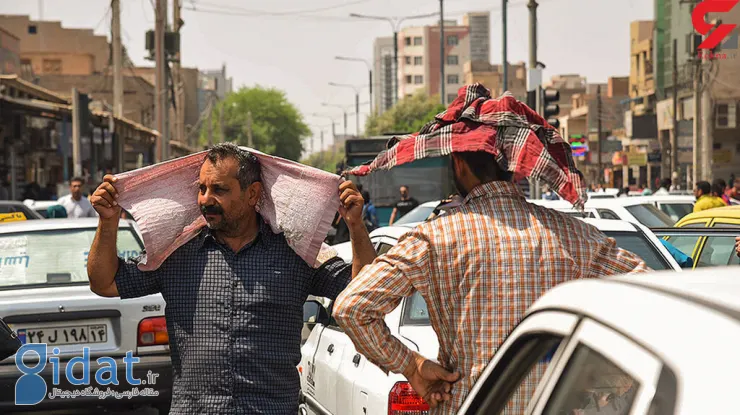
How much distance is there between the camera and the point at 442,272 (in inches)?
130

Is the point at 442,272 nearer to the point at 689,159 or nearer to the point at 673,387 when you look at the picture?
the point at 673,387

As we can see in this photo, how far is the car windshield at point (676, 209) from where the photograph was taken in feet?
63.6

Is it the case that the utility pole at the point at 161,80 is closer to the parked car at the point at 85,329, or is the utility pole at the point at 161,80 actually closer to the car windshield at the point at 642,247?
the parked car at the point at 85,329

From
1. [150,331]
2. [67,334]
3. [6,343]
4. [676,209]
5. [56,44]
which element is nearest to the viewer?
[6,343]

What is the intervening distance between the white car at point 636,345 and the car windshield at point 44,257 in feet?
19.9

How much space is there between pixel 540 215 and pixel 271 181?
1.16m

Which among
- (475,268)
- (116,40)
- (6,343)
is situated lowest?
(6,343)

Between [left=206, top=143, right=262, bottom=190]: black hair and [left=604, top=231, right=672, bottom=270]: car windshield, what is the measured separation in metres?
3.48

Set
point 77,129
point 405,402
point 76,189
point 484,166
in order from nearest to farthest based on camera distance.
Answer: point 484,166 < point 405,402 < point 76,189 < point 77,129

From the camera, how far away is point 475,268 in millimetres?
3277

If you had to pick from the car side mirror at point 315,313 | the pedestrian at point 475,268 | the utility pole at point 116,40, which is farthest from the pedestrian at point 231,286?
the utility pole at point 116,40

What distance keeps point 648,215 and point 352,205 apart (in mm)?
11338

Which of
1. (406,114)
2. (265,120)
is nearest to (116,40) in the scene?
(406,114)

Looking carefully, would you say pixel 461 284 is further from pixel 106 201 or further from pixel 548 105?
pixel 548 105
